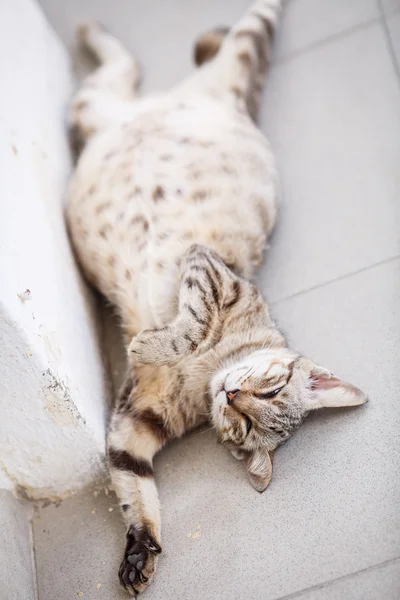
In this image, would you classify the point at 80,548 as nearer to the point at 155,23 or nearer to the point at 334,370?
the point at 334,370

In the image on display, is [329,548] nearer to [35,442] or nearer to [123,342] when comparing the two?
[35,442]

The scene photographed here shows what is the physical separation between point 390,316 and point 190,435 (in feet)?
3.14

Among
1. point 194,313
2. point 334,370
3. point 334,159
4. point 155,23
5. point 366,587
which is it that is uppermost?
point 155,23

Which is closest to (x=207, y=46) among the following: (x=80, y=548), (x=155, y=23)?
(x=155, y=23)

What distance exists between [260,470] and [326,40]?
2576 millimetres

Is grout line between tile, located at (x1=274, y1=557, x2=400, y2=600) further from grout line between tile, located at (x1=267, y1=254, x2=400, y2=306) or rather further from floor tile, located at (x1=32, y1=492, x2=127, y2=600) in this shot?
grout line between tile, located at (x1=267, y1=254, x2=400, y2=306)

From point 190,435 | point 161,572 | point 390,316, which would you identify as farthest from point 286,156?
point 161,572

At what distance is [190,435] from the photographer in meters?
2.47

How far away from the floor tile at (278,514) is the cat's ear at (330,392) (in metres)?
0.09

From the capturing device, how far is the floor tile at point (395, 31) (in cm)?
332

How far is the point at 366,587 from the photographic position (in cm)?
190

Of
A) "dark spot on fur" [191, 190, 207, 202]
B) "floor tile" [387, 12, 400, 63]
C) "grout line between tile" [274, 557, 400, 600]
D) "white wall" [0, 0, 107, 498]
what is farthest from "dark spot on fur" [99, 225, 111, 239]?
"floor tile" [387, 12, 400, 63]

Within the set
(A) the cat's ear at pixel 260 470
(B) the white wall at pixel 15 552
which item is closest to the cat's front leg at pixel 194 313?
(A) the cat's ear at pixel 260 470

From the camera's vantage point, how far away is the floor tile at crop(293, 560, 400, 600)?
1.88m
